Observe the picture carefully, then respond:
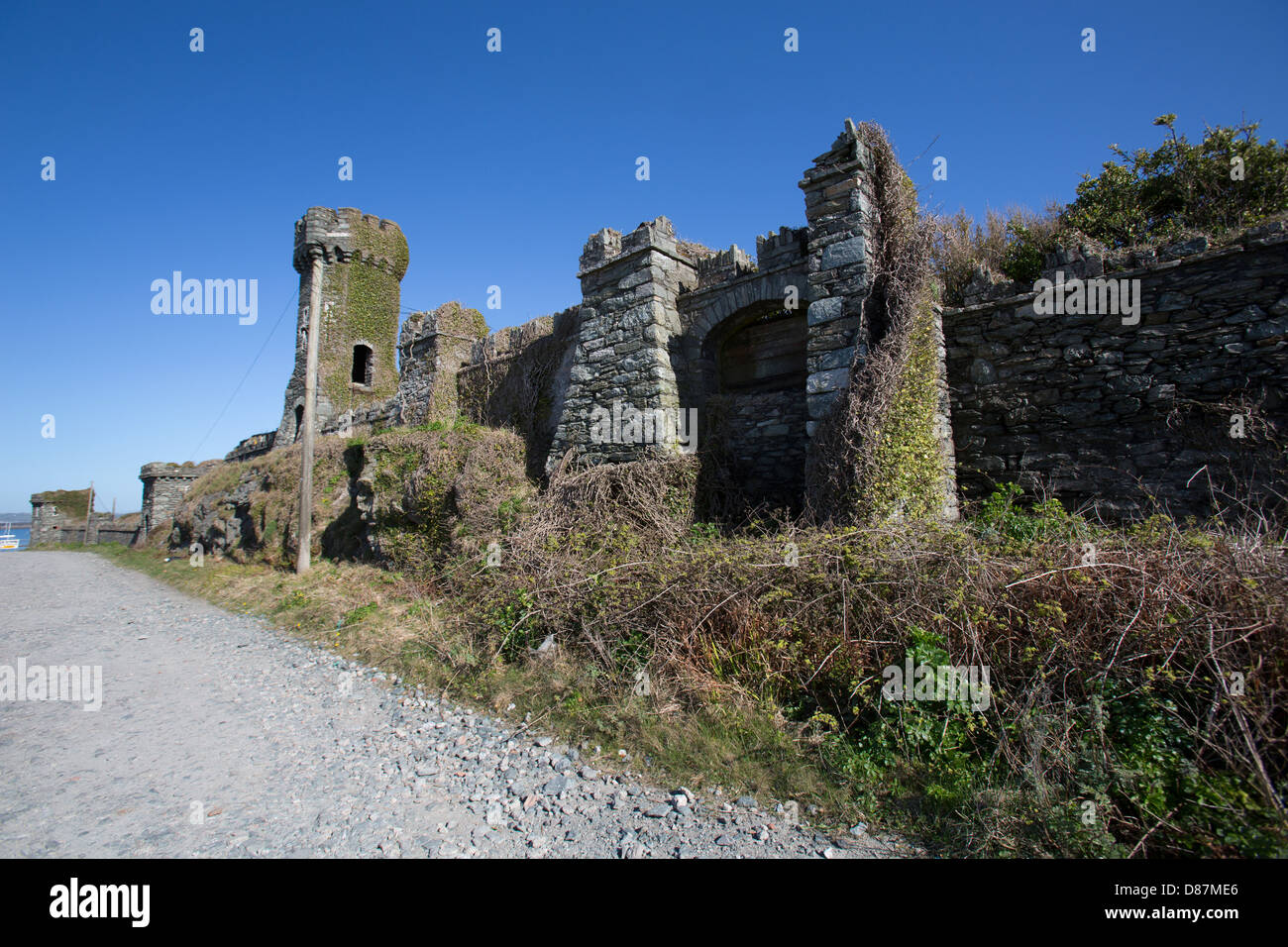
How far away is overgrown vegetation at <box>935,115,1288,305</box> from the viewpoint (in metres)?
8.50

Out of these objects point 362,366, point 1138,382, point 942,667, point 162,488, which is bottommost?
point 942,667

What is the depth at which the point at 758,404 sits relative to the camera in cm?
836

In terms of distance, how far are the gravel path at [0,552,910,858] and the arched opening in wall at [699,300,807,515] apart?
4.48m

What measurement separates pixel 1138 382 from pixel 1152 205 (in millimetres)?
5080

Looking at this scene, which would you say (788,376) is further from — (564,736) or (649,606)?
(564,736)

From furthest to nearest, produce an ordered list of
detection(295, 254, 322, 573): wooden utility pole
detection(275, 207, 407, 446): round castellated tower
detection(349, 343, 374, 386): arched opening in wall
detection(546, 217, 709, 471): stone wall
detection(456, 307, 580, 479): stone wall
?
detection(349, 343, 374, 386): arched opening in wall → detection(275, 207, 407, 446): round castellated tower → detection(295, 254, 322, 573): wooden utility pole → detection(456, 307, 580, 479): stone wall → detection(546, 217, 709, 471): stone wall

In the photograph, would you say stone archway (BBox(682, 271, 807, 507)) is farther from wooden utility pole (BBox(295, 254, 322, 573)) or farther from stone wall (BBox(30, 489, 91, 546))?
stone wall (BBox(30, 489, 91, 546))

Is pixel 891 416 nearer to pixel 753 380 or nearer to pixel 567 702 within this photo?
pixel 753 380

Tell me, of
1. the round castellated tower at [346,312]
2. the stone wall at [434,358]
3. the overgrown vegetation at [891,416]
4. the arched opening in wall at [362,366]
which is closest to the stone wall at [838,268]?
the overgrown vegetation at [891,416]

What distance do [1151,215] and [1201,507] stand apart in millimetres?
5894

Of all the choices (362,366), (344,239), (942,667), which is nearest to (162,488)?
(362,366)

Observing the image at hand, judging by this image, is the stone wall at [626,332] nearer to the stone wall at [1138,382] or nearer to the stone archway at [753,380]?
the stone archway at [753,380]

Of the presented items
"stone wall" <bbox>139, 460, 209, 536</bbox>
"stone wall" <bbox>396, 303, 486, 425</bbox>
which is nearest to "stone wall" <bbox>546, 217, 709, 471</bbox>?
"stone wall" <bbox>396, 303, 486, 425</bbox>

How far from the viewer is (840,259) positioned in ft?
23.4
